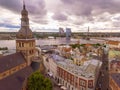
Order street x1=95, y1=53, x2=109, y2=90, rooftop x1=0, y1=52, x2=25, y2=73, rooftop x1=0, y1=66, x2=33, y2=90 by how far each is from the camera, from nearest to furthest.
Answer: rooftop x1=0, y1=66, x2=33, y2=90 → rooftop x1=0, y1=52, x2=25, y2=73 → street x1=95, y1=53, x2=109, y2=90

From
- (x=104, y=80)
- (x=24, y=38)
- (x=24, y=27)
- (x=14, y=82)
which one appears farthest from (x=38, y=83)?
(x=24, y=27)

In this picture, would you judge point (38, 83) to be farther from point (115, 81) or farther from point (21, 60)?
point (115, 81)

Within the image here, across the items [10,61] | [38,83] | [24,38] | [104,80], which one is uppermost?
[24,38]

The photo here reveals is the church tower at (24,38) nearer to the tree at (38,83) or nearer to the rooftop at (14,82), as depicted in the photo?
the rooftop at (14,82)

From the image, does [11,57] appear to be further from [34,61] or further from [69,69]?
[69,69]

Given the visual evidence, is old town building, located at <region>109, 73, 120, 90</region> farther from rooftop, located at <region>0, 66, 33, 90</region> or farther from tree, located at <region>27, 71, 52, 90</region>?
rooftop, located at <region>0, 66, 33, 90</region>

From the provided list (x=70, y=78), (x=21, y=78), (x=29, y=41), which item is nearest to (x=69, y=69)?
(x=70, y=78)

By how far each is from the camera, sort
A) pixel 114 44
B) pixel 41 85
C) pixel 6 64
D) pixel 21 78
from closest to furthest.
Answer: pixel 41 85 < pixel 21 78 < pixel 6 64 < pixel 114 44

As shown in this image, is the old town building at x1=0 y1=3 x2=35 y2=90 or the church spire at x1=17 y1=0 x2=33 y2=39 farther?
the church spire at x1=17 y1=0 x2=33 y2=39

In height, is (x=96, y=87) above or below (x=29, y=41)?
below

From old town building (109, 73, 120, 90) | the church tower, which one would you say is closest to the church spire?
the church tower

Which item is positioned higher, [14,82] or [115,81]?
[14,82]
